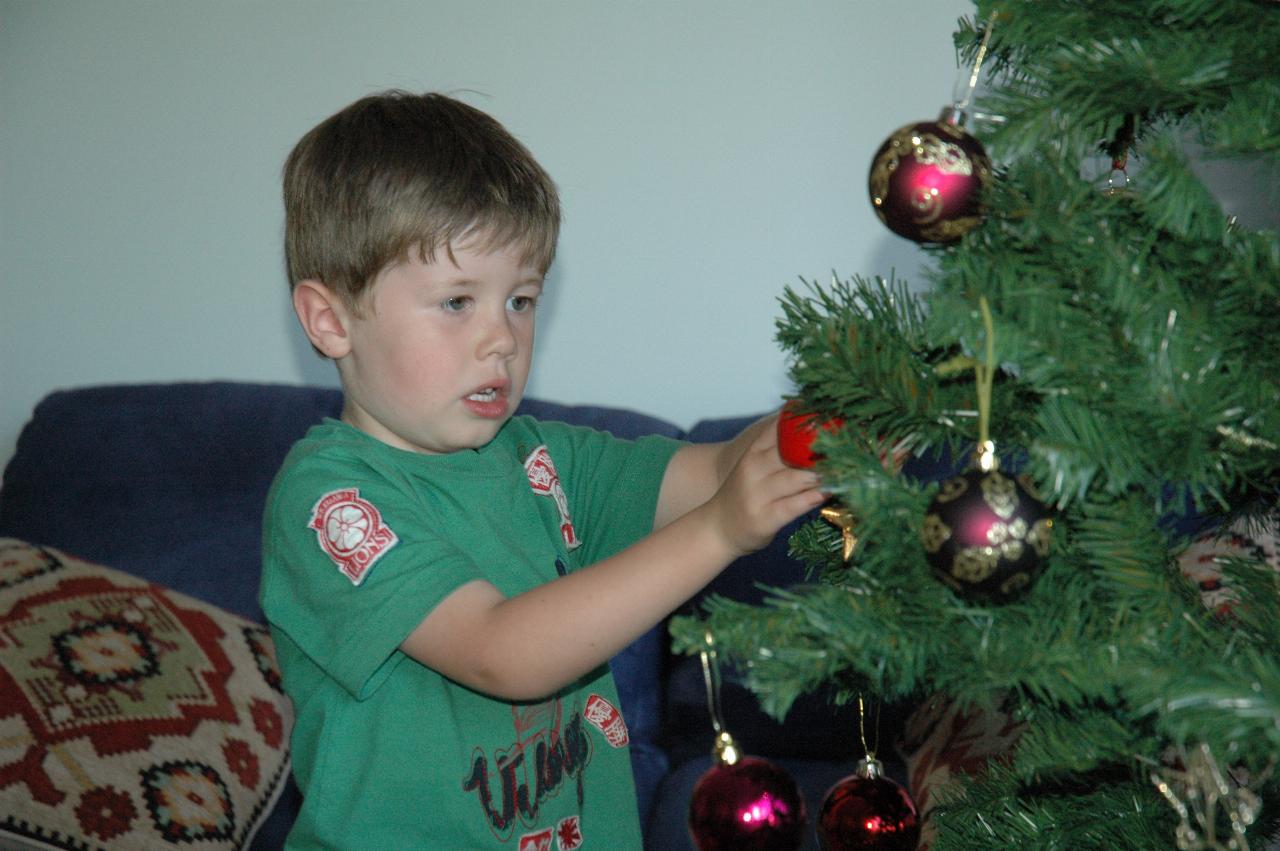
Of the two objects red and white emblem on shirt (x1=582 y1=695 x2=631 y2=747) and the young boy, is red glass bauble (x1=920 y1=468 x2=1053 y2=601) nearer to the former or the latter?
the young boy

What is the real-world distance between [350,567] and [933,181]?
0.53 m

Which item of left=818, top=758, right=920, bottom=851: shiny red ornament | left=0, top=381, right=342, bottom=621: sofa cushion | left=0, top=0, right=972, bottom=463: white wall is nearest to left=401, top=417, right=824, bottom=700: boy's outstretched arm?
left=818, top=758, right=920, bottom=851: shiny red ornament

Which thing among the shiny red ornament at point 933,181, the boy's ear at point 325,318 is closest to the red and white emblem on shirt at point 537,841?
the boy's ear at point 325,318

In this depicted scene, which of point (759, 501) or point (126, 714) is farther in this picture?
point (126, 714)

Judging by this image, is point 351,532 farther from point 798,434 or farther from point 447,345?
point 798,434

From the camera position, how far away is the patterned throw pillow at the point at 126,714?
125 centimetres

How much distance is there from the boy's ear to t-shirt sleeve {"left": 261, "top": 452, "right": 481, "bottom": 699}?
13 centimetres

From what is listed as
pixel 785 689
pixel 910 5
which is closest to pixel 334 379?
pixel 910 5

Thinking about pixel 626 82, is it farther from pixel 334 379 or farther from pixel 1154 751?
pixel 1154 751

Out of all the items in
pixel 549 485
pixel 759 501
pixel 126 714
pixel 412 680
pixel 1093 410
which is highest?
pixel 1093 410

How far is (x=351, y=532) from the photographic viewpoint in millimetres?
939

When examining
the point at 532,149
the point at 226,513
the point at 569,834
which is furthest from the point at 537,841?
the point at 532,149

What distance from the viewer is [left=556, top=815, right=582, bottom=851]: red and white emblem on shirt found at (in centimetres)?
105

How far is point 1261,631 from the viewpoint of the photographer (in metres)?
0.67
